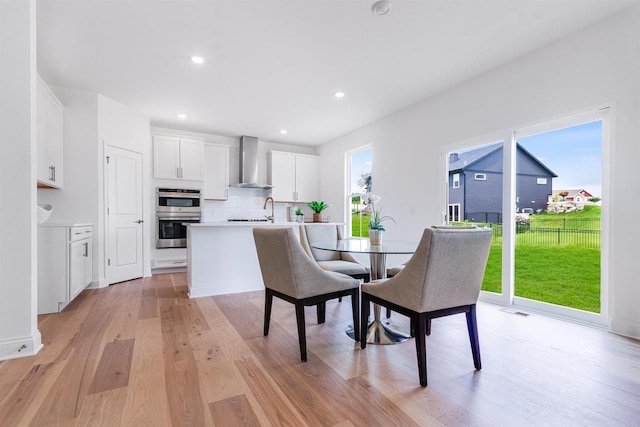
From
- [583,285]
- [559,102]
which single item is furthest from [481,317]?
[559,102]

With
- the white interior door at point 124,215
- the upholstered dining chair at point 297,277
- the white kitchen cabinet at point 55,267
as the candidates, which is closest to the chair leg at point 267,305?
the upholstered dining chair at point 297,277

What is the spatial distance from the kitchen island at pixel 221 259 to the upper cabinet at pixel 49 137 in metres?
1.63

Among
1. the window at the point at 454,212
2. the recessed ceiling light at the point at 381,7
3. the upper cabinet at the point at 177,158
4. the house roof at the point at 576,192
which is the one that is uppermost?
the recessed ceiling light at the point at 381,7

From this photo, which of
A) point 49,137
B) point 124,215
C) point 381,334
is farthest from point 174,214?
point 381,334

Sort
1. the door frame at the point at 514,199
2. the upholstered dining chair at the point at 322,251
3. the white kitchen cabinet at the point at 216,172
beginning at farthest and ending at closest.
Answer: the white kitchen cabinet at the point at 216,172 → the upholstered dining chair at the point at 322,251 → the door frame at the point at 514,199

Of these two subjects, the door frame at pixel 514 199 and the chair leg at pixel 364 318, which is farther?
the door frame at pixel 514 199

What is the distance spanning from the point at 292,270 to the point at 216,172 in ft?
14.5

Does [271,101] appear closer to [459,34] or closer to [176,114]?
[176,114]

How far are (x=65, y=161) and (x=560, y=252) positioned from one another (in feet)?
19.1

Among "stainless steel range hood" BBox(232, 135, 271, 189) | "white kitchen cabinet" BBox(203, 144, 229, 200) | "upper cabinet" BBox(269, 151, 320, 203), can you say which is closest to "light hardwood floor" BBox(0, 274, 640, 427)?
"white kitchen cabinet" BBox(203, 144, 229, 200)

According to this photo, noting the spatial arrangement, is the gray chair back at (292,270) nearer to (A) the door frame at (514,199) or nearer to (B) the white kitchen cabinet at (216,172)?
(A) the door frame at (514,199)

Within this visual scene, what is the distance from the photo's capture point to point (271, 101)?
14.1ft

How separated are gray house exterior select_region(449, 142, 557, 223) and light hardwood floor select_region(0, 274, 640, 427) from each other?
3.94ft

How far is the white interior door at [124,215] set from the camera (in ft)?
14.1
